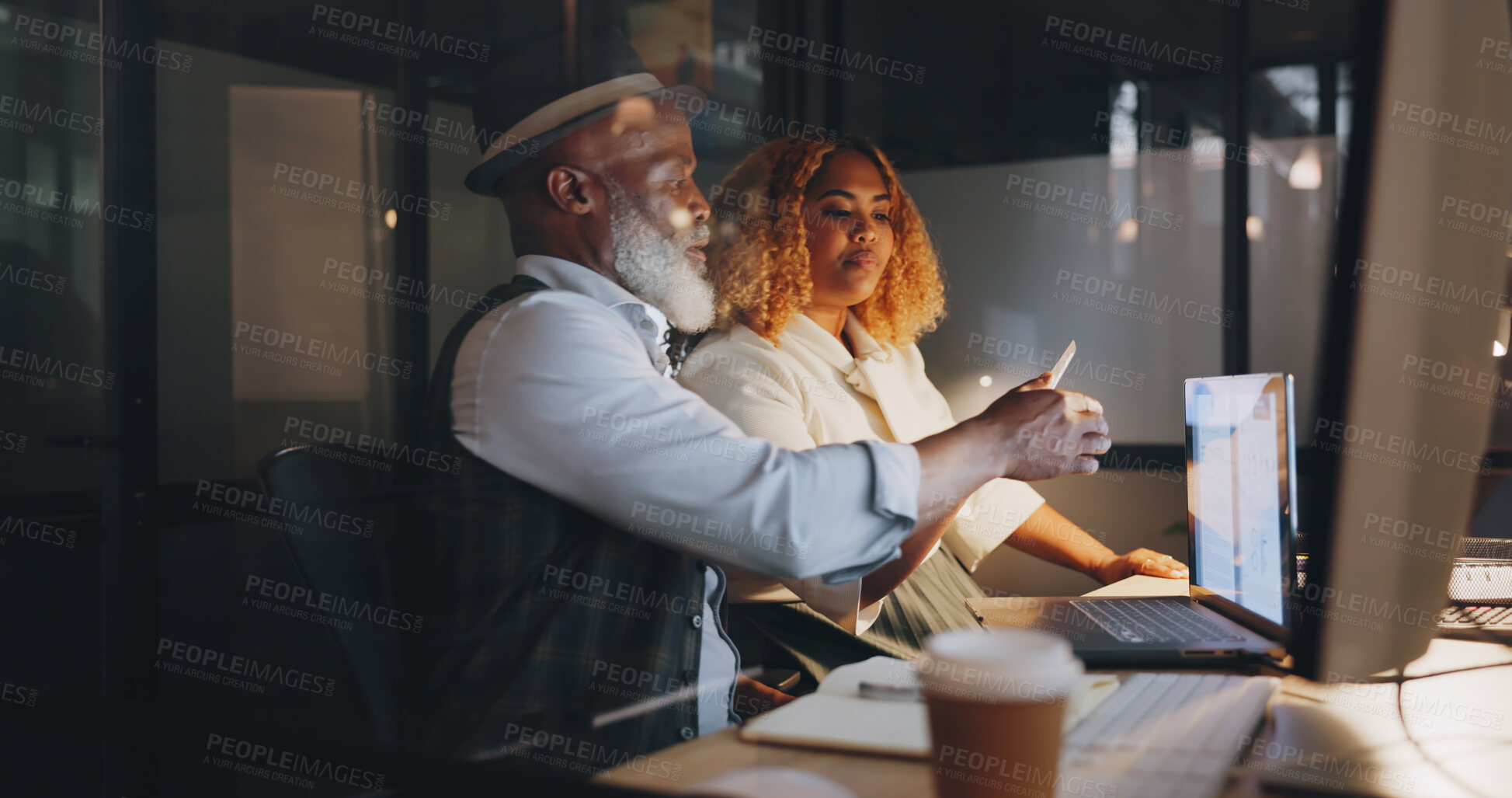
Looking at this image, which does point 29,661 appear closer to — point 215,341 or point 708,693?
point 215,341

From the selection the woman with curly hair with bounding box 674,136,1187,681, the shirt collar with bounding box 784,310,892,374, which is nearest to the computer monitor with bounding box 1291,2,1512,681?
the woman with curly hair with bounding box 674,136,1187,681

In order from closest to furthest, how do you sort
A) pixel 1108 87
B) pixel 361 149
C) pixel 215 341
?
1. pixel 215 341
2. pixel 361 149
3. pixel 1108 87

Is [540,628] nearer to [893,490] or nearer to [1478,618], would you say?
[893,490]

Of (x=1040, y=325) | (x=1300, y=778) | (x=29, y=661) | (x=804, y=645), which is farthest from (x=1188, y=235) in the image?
(x=29, y=661)

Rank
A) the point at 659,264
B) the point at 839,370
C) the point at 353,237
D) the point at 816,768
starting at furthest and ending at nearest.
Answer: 1. the point at 353,237
2. the point at 839,370
3. the point at 659,264
4. the point at 816,768

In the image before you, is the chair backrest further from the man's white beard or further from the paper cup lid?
the paper cup lid

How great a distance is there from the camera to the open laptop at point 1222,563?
45.9 inches

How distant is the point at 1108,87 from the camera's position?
317cm

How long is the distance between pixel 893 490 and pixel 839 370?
1.04 m

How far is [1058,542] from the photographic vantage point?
91.4 inches

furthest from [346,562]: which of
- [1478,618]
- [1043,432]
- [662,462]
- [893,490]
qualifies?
[1478,618]

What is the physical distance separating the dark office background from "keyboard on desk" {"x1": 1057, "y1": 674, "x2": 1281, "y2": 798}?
0.57 meters

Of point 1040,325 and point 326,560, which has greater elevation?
point 1040,325

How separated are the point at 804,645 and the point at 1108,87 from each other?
2.25 metres
